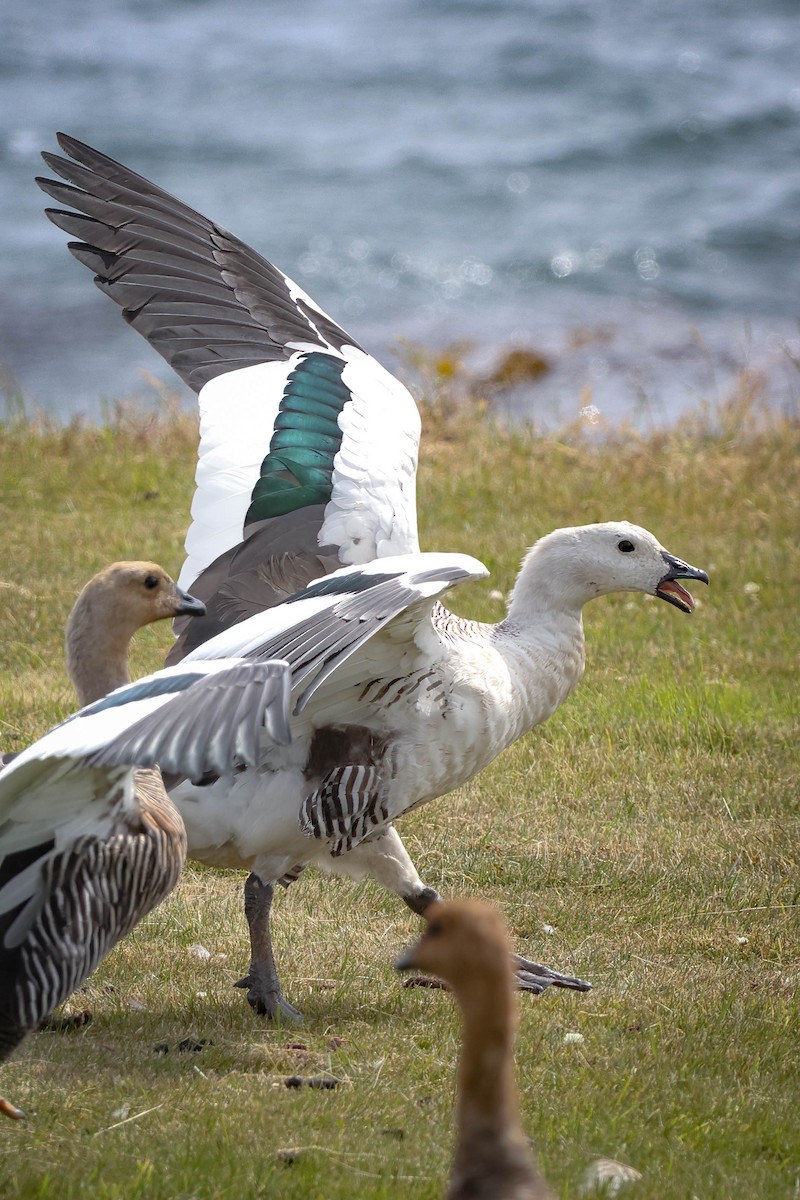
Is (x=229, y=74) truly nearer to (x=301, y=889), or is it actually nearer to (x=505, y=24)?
(x=505, y=24)

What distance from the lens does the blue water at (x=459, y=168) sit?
1852cm

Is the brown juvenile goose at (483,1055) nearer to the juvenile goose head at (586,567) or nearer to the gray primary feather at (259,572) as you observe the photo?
the gray primary feather at (259,572)

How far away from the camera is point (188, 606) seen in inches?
179

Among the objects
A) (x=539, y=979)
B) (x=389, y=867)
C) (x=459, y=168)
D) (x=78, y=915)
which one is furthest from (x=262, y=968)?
(x=459, y=168)

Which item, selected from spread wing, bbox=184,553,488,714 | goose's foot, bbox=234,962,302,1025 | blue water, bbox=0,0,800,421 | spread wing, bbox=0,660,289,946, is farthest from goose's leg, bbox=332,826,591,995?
blue water, bbox=0,0,800,421

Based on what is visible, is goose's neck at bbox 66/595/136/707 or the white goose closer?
goose's neck at bbox 66/595/136/707

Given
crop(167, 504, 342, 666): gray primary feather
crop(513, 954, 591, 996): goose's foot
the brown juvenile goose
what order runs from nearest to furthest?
the brown juvenile goose → crop(513, 954, 591, 996): goose's foot → crop(167, 504, 342, 666): gray primary feather

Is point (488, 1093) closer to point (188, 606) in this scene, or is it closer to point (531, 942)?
point (188, 606)

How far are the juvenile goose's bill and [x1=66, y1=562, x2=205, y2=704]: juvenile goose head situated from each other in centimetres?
185

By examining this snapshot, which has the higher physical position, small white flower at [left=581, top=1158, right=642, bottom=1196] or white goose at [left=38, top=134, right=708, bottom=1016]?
white goose at [left=38, top=134, right=708, bottom=1016]

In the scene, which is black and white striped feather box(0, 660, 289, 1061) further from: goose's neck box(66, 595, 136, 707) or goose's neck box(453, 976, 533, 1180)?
goose's neck box(453, 976, 533, 1180)

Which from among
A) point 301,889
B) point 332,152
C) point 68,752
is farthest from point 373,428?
point 332,152

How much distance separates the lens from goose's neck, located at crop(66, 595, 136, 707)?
4.35m

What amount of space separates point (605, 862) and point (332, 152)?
2339 cm
